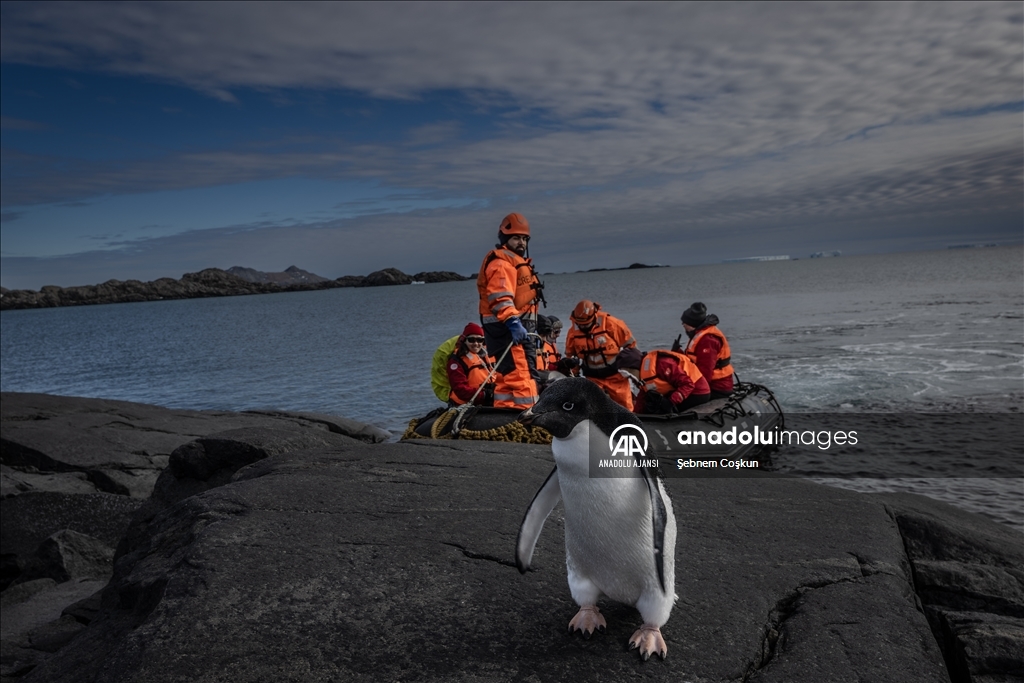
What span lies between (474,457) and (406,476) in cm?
88

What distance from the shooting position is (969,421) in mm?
12969

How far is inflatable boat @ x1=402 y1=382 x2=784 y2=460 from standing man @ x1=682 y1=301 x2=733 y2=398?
254 millimetres

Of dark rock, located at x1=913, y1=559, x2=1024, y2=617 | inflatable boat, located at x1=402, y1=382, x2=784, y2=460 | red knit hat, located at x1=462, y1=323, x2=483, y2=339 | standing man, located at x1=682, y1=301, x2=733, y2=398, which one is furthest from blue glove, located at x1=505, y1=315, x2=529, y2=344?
dark rock, located at x1=913, y1=559, x2=1024, y2=617

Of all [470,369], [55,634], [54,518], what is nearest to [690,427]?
[470,369]

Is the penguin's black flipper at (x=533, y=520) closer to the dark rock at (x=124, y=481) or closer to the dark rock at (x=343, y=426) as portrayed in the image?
the dark rock at (x=124, y=481)

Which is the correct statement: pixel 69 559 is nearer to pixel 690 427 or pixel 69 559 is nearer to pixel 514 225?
pixel 514 225

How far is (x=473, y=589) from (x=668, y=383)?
22.3 feet

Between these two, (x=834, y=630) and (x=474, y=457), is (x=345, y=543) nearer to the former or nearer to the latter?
(x=474, y=457)

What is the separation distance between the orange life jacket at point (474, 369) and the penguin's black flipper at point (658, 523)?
6110 millimetres

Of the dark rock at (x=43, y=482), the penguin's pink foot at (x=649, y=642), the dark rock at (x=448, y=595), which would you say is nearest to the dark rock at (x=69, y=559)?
the dark rock at (x=43, y=482)

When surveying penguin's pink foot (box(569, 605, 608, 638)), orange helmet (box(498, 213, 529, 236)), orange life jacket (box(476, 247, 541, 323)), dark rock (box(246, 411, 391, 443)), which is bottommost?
dark rock (box(246, 411, 391, 443))

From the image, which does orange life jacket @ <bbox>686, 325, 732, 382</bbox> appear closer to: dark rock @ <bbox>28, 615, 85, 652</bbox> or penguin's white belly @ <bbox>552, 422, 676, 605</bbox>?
penguin's white belly @ <bbox>552, 422, 676, 605</bbox>

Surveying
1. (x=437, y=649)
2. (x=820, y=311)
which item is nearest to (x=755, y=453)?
(x=437, y=649)

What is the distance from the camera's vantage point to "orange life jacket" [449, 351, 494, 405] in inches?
357
